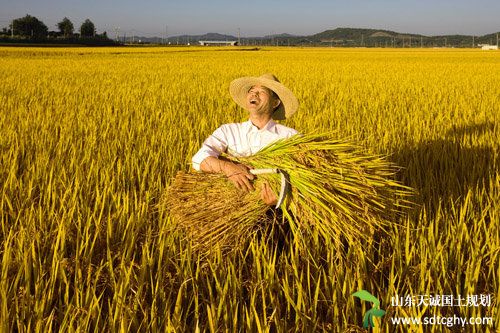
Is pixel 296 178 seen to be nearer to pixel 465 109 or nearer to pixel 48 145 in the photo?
pixel 48 145

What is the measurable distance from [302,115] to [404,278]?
9.94 ft

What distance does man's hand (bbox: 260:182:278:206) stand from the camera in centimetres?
147

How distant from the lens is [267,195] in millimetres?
1489

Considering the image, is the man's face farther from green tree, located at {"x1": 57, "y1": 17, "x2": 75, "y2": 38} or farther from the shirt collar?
green tree, located at {"x1": 57, "y1": 17, "x2": 75, "y2": 38}

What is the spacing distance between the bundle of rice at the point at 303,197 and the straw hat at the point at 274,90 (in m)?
0.28

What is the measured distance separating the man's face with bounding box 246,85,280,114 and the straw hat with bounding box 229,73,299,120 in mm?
30

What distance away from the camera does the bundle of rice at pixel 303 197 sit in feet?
4.71

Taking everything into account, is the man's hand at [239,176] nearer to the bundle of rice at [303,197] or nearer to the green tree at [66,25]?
the bundle of rice at [303,197]

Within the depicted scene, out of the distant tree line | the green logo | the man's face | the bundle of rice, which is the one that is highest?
the distant tree line

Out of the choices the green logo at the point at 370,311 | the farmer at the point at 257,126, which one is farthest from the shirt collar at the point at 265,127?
the green logo at the point at 370,311

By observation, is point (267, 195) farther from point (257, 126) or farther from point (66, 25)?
point (66, 25)

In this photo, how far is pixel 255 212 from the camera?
154cm

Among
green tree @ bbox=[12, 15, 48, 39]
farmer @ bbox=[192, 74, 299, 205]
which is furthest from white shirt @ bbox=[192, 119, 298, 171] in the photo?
green tree @ bbox=[12, 15, 48, 39]

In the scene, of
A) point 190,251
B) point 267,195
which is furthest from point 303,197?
point 190,251
